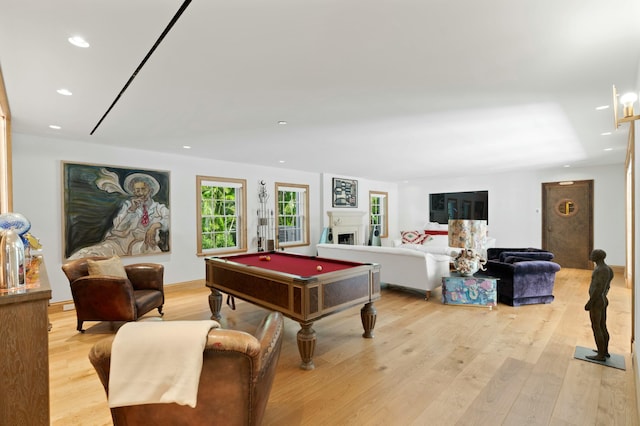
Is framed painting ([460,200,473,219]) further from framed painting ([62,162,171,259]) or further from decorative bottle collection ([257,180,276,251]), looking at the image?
framed painting ([62,162,171,259])

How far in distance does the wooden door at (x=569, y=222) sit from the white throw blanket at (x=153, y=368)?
8963 millimetres

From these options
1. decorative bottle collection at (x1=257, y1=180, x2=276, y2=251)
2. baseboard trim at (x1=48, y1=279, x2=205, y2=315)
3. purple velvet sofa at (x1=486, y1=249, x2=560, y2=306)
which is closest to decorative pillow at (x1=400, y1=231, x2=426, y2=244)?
purple velvet sofa at (x1=486, y1=249, x2=560, y2=306)

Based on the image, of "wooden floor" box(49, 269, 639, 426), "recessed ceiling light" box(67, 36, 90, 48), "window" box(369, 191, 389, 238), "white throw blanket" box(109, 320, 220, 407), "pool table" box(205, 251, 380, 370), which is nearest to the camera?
"white throw blanket" box(109, 320, 220, 407)

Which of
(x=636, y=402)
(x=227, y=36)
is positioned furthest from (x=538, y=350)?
(x=227, y=36)

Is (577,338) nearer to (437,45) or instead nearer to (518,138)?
(518,138)

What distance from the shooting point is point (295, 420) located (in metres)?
2.05

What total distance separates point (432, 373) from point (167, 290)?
14.7 ft

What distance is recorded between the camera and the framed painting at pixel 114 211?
4434 millimetres

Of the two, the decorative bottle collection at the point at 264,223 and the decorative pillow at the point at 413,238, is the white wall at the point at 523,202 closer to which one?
the decorative pillow at the point at 413,238

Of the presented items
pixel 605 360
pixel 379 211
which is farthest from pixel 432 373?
pixel 379 211

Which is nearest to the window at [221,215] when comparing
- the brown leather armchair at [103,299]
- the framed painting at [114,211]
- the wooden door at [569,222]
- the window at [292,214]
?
the framed painting at [114,211]

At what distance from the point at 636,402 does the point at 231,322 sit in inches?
148

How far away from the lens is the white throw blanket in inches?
49.0

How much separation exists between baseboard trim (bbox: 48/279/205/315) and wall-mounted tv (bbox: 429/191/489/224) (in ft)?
23.3
